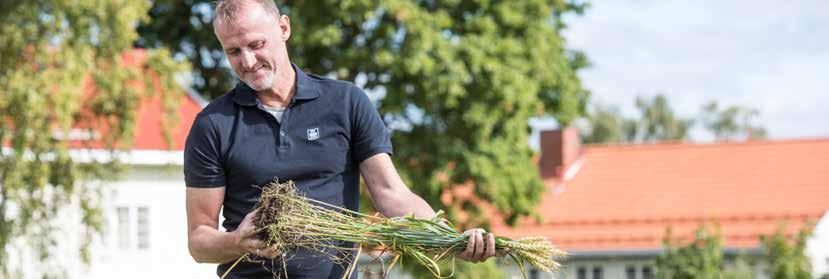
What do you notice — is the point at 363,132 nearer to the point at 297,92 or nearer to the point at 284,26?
the point at 297,92

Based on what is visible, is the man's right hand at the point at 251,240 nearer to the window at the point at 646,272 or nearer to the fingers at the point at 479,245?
the fingers at the point at 479,245

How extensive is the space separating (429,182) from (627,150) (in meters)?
25.6

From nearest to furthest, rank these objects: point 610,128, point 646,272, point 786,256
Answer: point 786,256 → point 646,272 → point 610,128

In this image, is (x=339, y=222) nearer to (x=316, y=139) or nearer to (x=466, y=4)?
(x=316, y=139)

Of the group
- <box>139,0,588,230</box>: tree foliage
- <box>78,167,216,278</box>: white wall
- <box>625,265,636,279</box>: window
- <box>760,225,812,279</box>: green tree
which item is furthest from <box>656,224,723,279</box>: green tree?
<box>625,265,636,279</box>: window

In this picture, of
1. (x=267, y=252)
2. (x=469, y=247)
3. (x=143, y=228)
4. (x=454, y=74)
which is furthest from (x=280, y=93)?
(x=143, y=228)

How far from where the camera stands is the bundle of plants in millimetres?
4344

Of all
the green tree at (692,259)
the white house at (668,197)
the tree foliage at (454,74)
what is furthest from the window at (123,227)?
the white house at (668,197)

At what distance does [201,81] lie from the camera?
2744 centimetres

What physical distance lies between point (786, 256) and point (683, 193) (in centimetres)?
2455

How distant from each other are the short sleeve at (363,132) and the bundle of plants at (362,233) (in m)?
0.21

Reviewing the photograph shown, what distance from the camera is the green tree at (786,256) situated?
20.6m

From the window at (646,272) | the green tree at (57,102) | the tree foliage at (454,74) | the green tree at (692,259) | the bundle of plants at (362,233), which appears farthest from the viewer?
the window at (646,272)

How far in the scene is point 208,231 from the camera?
4.64 metres
